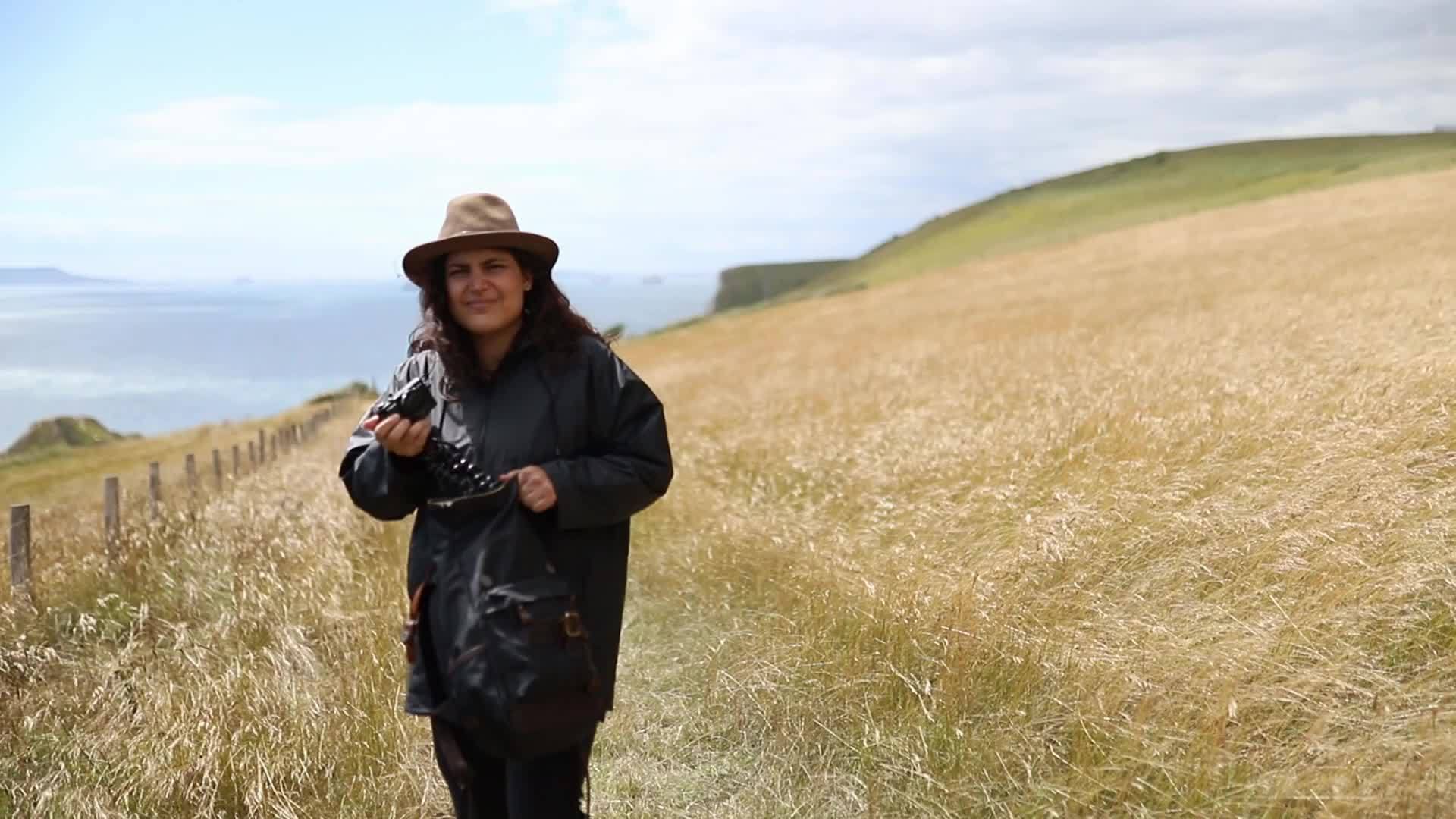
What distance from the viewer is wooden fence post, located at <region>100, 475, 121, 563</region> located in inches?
268

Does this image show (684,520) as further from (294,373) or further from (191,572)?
(294,373)

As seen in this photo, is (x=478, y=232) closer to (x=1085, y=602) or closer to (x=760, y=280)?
(x=1085, y=602)

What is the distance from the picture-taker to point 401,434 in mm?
2801

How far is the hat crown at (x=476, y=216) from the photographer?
2.97 metres

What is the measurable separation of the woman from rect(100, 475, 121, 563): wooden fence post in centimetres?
459

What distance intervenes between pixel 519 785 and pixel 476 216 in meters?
1.42

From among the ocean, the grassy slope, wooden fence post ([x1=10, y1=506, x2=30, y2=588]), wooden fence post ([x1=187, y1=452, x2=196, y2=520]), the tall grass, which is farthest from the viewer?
the grassy slope

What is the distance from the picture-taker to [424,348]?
315 cm

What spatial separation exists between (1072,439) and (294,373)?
87.8 metres

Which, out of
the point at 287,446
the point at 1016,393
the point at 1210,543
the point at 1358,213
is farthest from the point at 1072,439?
the point at 1358,213

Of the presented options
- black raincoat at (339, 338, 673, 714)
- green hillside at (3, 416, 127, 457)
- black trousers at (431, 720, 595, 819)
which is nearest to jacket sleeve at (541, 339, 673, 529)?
black raincoat at (339, 338, 673, 714)

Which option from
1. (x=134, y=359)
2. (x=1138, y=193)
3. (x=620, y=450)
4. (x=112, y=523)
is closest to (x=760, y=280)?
(x=1138, y=193)

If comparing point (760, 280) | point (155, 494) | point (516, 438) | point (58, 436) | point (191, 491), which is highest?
point (760, 280)

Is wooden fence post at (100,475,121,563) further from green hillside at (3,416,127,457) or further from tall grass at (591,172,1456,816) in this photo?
green hillside at (3,416,127,457)
